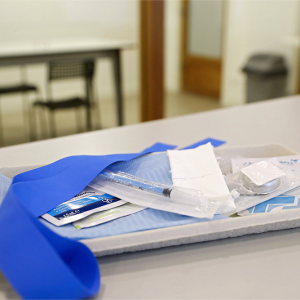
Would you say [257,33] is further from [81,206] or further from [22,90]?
[81,206]

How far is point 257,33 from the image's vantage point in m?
2.95

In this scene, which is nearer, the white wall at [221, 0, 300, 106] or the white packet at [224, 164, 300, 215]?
the white packet at [224, 164, 300, 215]

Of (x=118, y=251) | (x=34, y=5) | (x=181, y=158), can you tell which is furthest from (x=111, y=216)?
(x=34, y=5)

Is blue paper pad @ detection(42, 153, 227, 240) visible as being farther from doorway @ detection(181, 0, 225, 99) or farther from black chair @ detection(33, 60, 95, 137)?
doorway @ detection(181, 0, 225, 99)

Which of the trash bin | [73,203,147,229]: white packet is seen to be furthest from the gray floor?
[73,203,147,229]: white packet

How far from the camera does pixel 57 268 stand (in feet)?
0.96

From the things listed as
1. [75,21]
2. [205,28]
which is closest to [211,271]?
[75,21]

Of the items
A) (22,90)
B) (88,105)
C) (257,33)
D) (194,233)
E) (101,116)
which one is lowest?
(101,116)

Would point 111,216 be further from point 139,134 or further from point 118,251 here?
point 139,134

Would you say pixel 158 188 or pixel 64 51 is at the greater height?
pixel 64 51

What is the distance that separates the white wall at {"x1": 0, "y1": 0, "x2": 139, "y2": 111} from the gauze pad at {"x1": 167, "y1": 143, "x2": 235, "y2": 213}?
1688 millimetres

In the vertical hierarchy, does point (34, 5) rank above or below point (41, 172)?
above

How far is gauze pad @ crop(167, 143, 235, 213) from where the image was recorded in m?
0.42

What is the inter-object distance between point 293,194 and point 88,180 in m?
0.24
